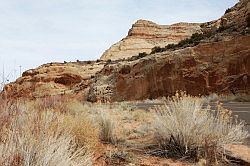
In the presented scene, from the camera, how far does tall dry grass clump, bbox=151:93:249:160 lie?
21.0ft

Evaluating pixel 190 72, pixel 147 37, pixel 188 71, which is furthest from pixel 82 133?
pixel 147 37

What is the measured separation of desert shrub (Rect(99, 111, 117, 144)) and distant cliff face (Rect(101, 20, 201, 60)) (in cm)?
6502

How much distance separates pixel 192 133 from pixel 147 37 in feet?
244

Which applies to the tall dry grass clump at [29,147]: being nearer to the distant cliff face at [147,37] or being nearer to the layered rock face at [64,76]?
the layered rock face at [64,76]

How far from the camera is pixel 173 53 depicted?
35.1 metres

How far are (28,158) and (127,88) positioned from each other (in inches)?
1439

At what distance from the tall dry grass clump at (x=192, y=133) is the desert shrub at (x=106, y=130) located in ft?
3.82

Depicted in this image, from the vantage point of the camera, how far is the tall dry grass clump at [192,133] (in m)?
6.41

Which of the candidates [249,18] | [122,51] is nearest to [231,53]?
[249,18]

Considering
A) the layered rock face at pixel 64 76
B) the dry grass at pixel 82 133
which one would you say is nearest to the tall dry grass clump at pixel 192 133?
the dry grass at pixel 82 133

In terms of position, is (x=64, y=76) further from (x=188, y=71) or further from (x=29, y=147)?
(x=29, y=147)

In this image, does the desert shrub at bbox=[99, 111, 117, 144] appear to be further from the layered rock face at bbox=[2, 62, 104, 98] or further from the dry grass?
the layered rock face at bbox=[2, 62, 104, 98]

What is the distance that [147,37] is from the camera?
8019 centimetres

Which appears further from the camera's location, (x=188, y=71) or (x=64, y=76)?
(x=64, y=76)
